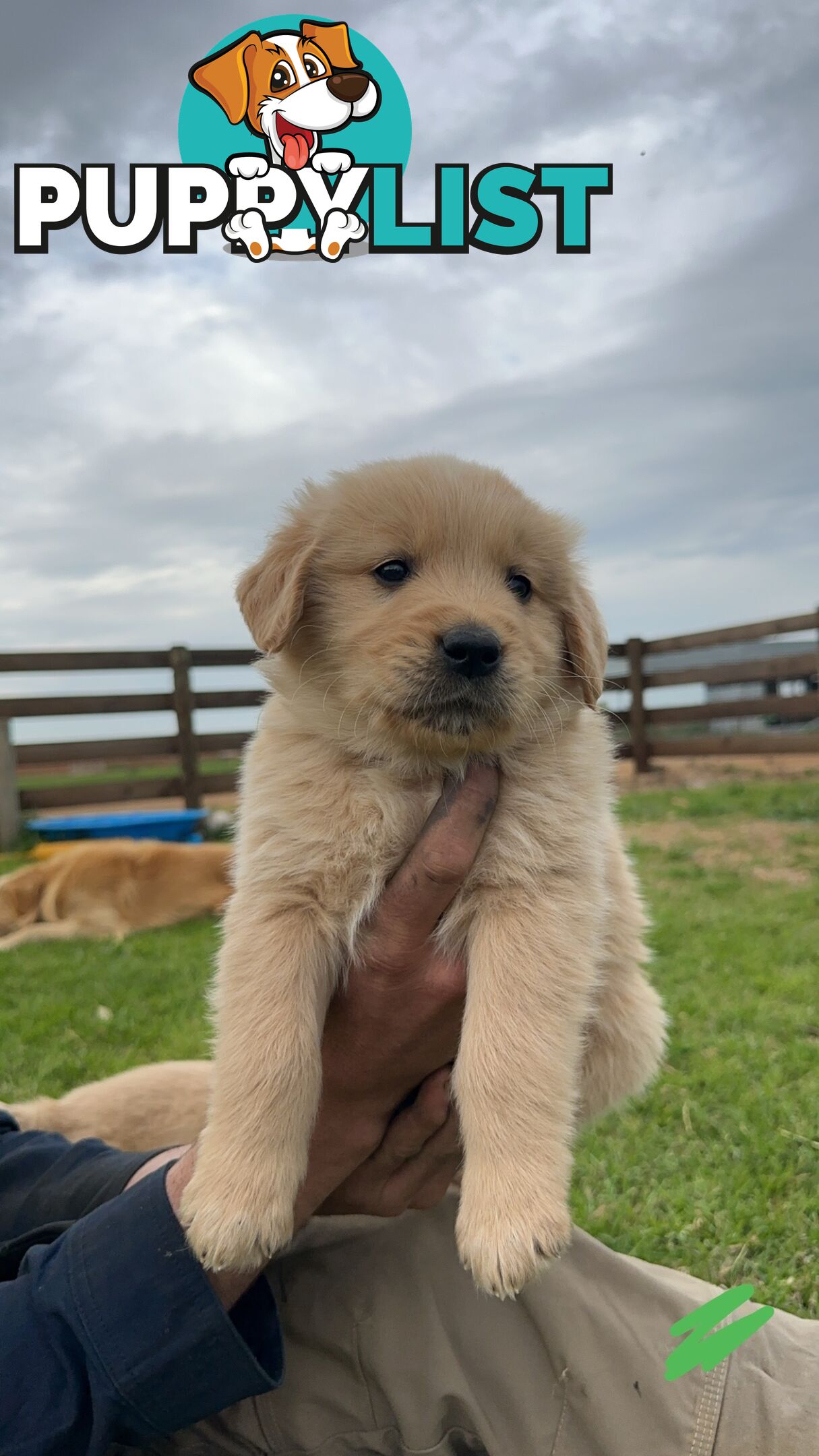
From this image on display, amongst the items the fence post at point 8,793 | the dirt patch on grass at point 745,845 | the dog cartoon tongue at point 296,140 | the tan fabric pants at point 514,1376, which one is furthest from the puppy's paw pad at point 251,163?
the fence post at point 8,793

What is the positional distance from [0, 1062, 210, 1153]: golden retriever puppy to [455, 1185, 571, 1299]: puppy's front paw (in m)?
1.31

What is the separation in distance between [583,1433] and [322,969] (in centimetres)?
97

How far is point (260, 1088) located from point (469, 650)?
2.60 feet

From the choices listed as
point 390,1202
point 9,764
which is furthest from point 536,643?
point 9,764

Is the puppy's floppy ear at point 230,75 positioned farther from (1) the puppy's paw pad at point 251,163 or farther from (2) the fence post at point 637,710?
(2) the fence post at point 637,710

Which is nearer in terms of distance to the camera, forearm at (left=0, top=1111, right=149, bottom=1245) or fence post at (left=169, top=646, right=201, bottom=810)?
forearm at (left=0, top=1111, right=149, bottom=1245)

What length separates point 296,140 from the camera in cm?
322

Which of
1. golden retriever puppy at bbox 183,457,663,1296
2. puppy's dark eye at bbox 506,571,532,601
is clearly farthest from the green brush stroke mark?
puppy's dark eye at bbox 506,571,532,601

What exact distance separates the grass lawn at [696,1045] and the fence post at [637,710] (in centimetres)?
340

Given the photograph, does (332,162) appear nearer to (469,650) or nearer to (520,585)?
(520,585)

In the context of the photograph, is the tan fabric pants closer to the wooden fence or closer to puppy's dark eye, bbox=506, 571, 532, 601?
puppy's dark eye, bbox=506, 571, 532, 601

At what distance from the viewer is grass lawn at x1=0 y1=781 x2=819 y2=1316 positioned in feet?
8.80

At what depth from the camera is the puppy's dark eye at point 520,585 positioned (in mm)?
2002

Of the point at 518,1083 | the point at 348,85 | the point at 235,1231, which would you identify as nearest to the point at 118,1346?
the point at 235,1231
